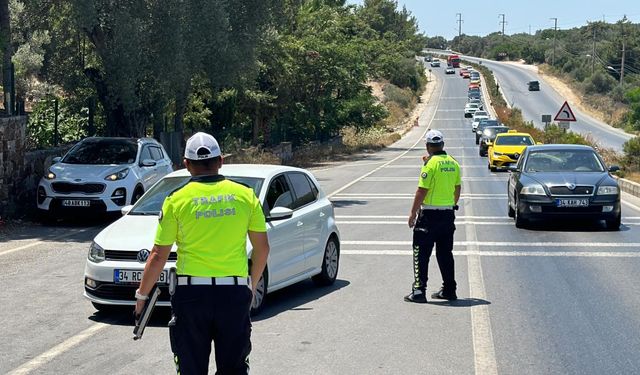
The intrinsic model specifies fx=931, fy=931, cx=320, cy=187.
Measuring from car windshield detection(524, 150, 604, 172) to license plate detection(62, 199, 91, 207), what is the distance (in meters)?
8.28

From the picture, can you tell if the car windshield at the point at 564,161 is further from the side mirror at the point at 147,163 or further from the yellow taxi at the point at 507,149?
the yellow taxi at the point at 507,149

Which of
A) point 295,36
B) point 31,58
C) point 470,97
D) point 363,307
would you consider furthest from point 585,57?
point 363,307

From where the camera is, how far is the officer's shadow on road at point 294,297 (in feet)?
31.2

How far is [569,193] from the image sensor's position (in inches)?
643

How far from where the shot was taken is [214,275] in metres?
4.93

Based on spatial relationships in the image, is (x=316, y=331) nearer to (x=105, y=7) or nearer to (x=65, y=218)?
(x=65, y=218)

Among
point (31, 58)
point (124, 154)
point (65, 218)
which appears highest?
point (31, 58)

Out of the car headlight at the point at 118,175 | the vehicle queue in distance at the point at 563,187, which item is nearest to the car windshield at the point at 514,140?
the vehicle queue in distance at the point at 563,187

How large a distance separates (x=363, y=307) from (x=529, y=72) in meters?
142

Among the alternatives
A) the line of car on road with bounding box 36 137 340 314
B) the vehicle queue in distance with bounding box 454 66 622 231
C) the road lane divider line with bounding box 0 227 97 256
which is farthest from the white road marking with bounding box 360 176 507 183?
the line of car on road with bounding box 36 137 340 314

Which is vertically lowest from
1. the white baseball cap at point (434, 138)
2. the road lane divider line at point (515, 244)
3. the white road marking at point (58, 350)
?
the road lane divider line at point (515, 244)

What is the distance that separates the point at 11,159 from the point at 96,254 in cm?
956

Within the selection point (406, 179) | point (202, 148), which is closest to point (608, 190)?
point (202, 148)

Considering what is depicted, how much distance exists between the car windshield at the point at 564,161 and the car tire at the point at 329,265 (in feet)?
24.4
